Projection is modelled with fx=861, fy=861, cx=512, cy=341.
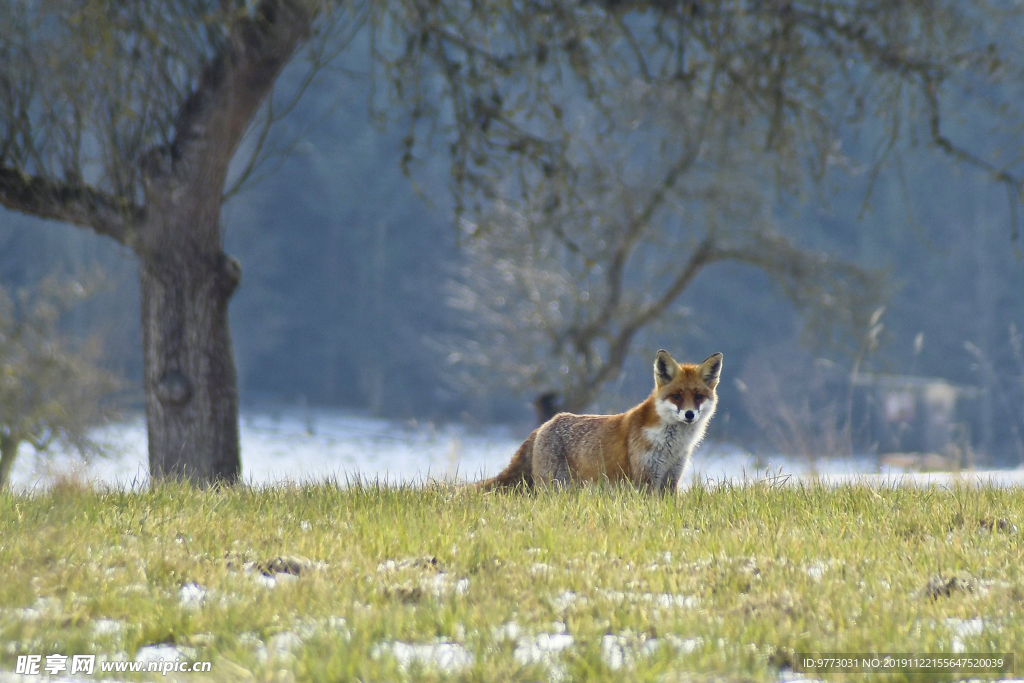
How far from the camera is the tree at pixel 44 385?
Result: 17.6m

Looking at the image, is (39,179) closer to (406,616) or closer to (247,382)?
(406,616)

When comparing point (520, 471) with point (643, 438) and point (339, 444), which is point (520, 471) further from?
point (339, 444)

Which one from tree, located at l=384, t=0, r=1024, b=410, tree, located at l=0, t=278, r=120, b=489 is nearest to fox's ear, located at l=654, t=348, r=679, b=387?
tree, located at l=384, t=0, r=1024, b=410

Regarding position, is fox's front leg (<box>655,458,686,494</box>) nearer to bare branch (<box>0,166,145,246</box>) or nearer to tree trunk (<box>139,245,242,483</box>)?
tree trunk (<box>139,245,242,483</box>)

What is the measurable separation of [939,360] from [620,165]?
35.7 metres

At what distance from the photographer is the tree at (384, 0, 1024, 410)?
896 cm

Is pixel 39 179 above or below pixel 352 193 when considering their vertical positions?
below

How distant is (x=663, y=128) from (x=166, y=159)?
1226cm

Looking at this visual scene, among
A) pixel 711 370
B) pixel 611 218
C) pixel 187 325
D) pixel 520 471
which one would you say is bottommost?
pixel 520 471

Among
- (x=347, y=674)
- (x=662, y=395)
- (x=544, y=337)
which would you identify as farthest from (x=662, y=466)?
(x=544, y=337)

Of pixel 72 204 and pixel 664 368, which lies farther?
pixel 72 204

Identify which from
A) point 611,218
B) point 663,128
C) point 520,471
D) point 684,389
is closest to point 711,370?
point 684,389

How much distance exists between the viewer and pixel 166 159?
8.34m

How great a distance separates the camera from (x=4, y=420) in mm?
17438
